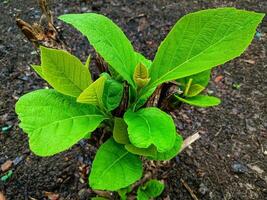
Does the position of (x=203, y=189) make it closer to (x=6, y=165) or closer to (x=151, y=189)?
(x=151, y=189)

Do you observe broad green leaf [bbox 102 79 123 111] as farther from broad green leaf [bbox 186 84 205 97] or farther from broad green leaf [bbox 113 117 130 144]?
broad green leaf [bbox 186 84 205 97]

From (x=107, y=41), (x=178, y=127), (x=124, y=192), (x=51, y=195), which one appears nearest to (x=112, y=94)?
(x=107, y=41)

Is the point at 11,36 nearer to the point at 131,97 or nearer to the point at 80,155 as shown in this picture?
the point at 80,155

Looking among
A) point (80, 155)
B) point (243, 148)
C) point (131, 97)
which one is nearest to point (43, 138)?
point (131, 97)

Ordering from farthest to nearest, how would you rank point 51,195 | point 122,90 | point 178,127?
point 178,127 < point 51,195 < point 122,90

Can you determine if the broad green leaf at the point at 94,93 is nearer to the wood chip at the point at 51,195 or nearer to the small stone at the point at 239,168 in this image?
the wood chip at the point at 51,195

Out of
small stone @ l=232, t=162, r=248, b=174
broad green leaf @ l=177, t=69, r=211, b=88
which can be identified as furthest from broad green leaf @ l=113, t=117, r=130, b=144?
small stone @ l=232, t=162, r=248, b=174
